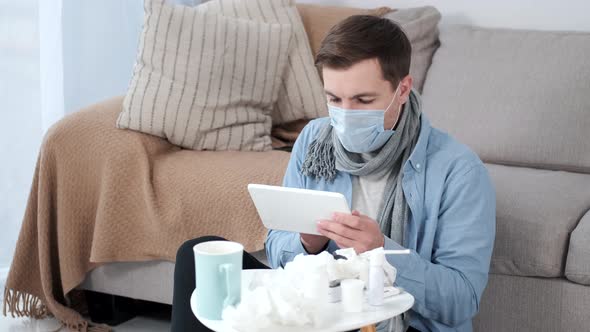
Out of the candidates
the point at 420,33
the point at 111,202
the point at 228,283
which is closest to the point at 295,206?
the point at 228,283

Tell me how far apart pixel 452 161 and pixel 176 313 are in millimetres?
538

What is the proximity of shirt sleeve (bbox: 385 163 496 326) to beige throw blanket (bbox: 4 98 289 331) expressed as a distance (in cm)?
73

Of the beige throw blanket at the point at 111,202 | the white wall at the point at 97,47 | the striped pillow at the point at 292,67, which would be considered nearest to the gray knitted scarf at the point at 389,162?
the beige throw blanket at the point at 111,202

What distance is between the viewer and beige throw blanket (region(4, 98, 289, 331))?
2.20 meters

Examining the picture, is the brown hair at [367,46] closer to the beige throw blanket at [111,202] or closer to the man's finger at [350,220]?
the man's finger at [350,220]

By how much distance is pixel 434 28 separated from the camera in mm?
2734

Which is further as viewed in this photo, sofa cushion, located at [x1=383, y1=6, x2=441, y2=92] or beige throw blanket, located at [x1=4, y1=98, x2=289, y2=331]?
sofa cushion, located at [x1=383, y1=6, x2=441, y2=92]

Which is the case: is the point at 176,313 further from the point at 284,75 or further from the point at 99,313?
the point at 284,75

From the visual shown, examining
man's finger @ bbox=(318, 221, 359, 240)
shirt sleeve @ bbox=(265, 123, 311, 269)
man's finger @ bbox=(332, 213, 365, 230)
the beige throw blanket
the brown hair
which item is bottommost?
the beige throw blanket

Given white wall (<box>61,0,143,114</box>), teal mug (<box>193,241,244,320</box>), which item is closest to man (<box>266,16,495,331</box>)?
teal mug (<box>193,241,244,320</box>)

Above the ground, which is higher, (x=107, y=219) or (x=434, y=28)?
(x=434, y=28)

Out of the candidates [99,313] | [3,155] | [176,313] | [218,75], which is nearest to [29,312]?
[99,313]

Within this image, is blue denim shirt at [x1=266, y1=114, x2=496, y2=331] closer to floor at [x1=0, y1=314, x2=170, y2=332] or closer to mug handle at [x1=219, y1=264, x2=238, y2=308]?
mug handle at [x1=219, y1=264, x2=238, y2=308]

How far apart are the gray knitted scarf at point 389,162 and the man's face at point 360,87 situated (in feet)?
0.20
